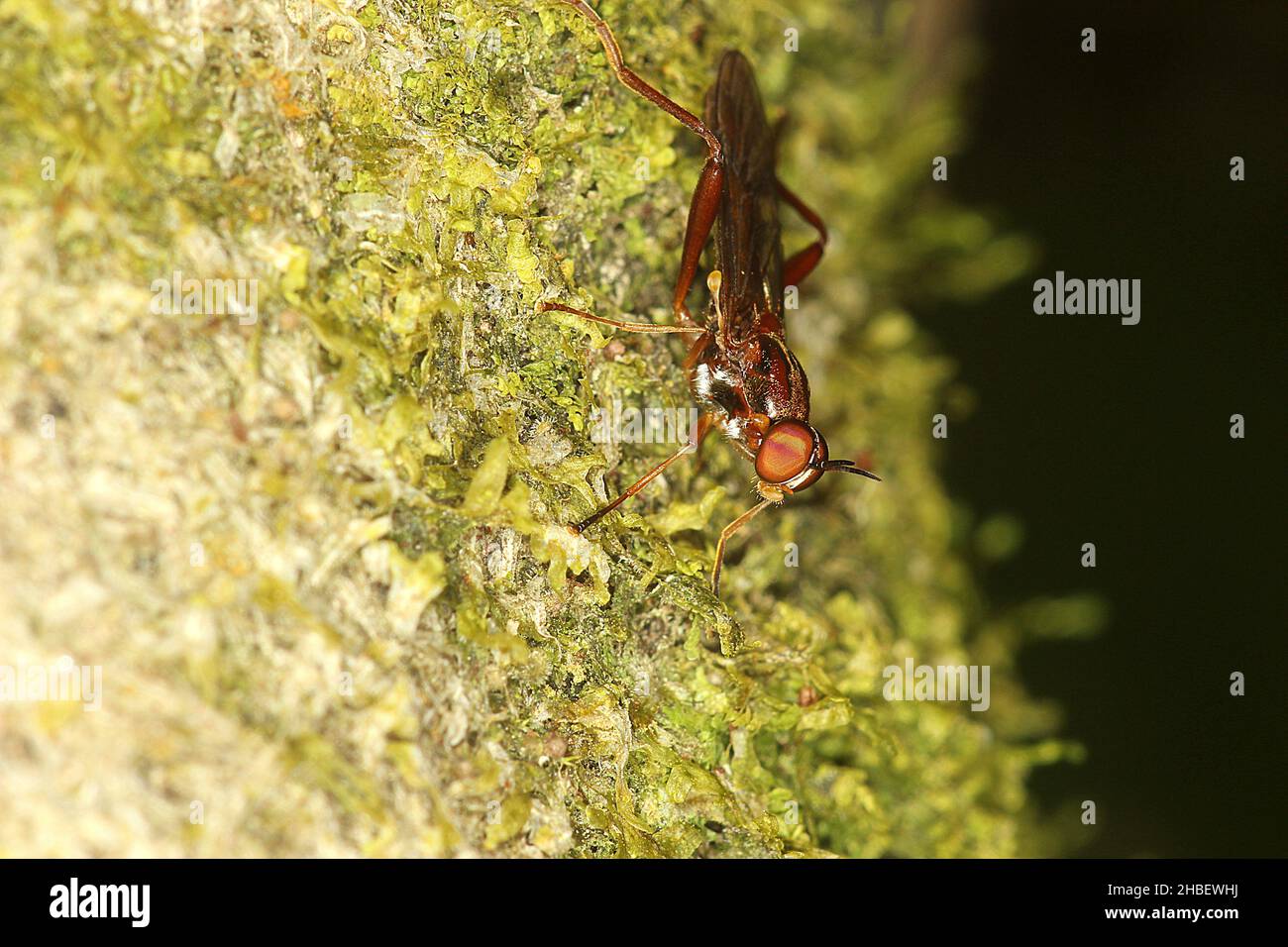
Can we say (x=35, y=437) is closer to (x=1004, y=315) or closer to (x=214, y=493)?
(x=214, y=493)

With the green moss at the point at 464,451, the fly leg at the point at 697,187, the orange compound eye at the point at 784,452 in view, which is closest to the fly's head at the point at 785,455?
the orange compound eye at the point at 784,452

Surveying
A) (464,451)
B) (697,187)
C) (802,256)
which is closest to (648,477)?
(464,451)

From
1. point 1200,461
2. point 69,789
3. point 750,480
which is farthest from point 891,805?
point 69,789

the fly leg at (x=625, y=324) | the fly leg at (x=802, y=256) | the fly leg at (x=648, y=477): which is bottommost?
the fly leg at (x=648, y=477)

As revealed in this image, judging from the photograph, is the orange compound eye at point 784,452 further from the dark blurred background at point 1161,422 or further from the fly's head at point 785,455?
the dark blurred background at point 1161,422

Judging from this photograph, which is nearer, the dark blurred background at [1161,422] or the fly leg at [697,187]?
the fly leg at [697,187]

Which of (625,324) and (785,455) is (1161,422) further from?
(625,324)

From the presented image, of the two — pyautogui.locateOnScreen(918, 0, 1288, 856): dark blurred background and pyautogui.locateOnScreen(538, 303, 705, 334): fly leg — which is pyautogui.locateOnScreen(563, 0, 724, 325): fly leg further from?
pyautogui.locateOnScreen(918, 0, 1288, 856): dark blurred background

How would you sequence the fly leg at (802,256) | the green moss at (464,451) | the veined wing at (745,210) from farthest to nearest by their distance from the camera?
the fly leg at (802,256), the veined wing at (745,210), the green moss at (464,451)

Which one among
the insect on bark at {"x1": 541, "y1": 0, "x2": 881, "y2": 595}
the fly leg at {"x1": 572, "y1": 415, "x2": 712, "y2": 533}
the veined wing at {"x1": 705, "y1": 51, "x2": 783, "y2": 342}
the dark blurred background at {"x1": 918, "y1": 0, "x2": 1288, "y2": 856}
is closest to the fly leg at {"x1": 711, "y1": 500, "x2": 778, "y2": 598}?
the insect on bark at {"x1": 541, "y1": 0, "x2": 881, "y2": 595}
